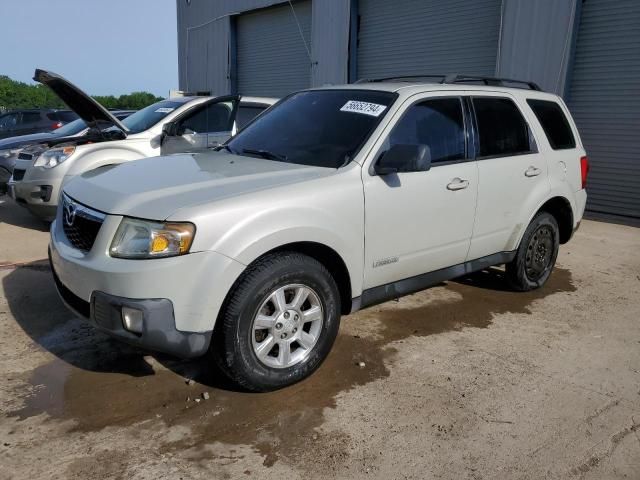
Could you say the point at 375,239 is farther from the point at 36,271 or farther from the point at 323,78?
the point at 323,78

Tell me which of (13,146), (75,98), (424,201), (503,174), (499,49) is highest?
(499,49)

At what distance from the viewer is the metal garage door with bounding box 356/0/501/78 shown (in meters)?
10.5

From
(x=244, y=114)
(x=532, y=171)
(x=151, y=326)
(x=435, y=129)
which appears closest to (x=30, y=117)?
(x=244, y=114)

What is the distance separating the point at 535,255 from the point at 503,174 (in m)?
1.10

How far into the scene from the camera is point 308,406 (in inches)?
119

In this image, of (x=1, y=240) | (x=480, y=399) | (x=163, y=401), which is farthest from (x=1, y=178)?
(x=480, y=399)

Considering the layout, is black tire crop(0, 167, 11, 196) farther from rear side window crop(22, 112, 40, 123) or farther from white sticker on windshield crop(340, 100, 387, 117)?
white sticker on windshield crop(340, 100, 387, 117)

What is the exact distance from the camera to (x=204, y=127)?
288 inches

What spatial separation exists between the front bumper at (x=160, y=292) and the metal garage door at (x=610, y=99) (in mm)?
8512

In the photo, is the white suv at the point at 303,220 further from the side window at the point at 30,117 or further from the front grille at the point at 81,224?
the side window at the point at 30,117

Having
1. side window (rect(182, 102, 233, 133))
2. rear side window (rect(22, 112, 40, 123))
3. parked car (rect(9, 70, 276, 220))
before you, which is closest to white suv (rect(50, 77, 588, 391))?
parked car (rect(9, 70, 276, 220))

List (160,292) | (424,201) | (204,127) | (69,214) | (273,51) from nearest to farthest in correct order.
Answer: (160,292) < (69,214) < (424,201) < (204,127) < (273,51)

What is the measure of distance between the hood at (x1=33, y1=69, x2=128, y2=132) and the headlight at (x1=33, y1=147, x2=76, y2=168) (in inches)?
18.6

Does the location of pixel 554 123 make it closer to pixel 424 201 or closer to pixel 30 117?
pixel 424 201
